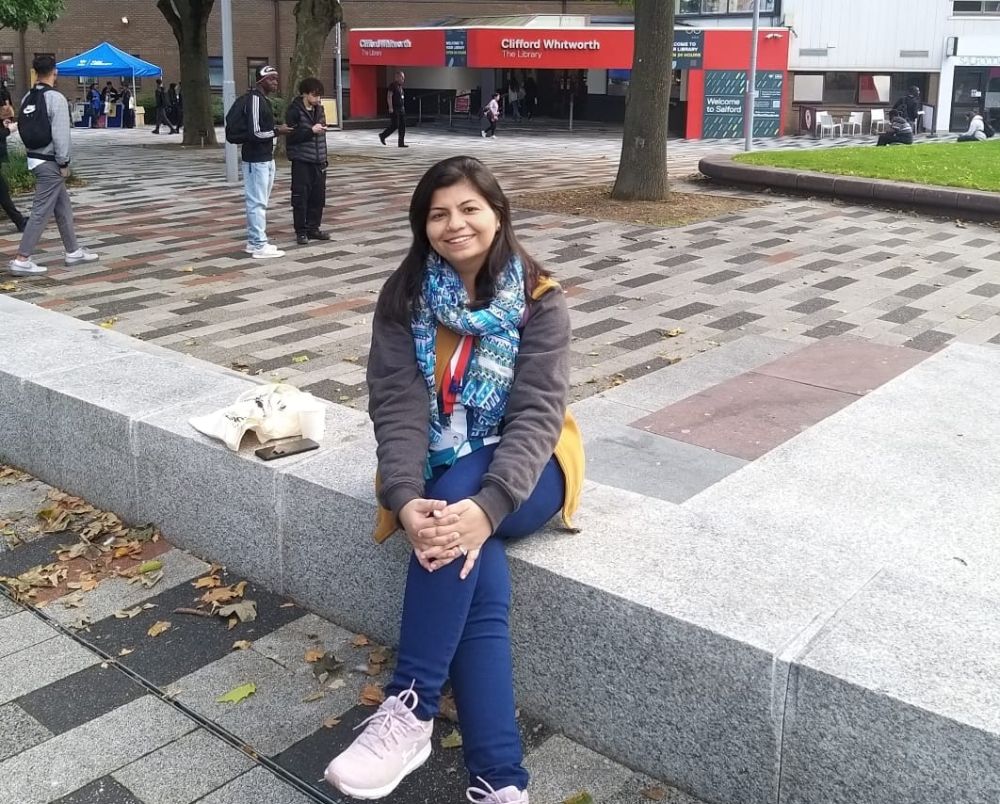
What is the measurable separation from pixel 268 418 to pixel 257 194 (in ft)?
23.8

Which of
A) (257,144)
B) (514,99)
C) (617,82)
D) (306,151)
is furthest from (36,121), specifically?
(514,99)

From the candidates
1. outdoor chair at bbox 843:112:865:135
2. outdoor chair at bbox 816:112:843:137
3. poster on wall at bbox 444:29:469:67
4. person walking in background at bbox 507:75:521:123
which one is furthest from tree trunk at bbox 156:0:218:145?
outdoor chair at bbox 843:112:865:135

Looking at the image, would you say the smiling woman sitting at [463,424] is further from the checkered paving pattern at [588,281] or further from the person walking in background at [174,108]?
the person walking in background at [174,108]

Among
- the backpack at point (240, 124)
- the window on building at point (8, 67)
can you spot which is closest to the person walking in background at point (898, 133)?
the backpack at point (240, 124)

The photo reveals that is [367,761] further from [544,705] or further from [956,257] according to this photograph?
[956,257]

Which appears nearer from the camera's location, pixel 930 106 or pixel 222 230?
pixel 222 230

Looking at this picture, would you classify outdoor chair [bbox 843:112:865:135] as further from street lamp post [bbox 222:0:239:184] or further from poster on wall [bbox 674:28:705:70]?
street lamp post [bbox 222:0:239:184]

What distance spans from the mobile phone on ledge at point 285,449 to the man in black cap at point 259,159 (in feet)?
23.2

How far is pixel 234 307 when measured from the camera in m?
8.89

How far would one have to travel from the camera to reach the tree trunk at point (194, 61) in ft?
79.4

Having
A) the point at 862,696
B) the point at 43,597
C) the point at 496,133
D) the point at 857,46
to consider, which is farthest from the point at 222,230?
the point at 857,46

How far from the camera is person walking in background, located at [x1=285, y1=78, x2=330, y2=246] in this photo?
10969 mm

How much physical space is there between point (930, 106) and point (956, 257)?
2573 cm

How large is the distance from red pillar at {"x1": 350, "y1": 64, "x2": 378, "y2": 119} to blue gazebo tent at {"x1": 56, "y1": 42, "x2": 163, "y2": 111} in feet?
21.8
